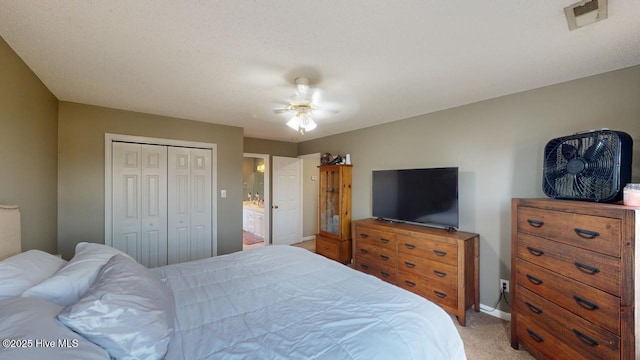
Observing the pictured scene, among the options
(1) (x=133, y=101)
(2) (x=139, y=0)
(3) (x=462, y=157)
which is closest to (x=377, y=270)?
(3) (x=462, y=157)

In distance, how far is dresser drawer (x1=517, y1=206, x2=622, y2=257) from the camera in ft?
4.84

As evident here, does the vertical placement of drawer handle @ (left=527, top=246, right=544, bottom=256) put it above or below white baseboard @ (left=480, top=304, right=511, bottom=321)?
above

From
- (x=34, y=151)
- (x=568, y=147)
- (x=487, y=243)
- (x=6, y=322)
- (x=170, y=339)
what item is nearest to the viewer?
(x=6, y=322)

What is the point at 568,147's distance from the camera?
74.0 inches

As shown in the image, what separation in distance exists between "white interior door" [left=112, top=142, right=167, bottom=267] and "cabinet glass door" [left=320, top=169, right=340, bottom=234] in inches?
96.1

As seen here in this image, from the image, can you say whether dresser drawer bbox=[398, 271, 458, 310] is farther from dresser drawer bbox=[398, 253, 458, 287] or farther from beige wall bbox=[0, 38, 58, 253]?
beige wall bbox=[0, 38, 58, 253]

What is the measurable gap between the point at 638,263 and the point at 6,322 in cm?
281

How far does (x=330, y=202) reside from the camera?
14.4ft

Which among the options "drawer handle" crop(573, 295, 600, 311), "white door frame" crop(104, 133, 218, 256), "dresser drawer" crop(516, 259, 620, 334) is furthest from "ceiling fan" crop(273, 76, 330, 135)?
"drawer handle" crop(573, 295, 600, 311)

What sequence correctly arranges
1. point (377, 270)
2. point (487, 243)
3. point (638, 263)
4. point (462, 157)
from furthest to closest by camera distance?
point (377, 270) → point (462, 157) → point (487, 243) → point (638, 263)

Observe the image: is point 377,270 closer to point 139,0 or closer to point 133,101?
point 139,0

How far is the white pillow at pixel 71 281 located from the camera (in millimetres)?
1085

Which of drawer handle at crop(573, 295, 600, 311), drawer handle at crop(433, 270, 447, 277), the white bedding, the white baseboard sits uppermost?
the white bedding

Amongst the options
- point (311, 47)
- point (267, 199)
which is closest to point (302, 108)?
point (311, 47)
